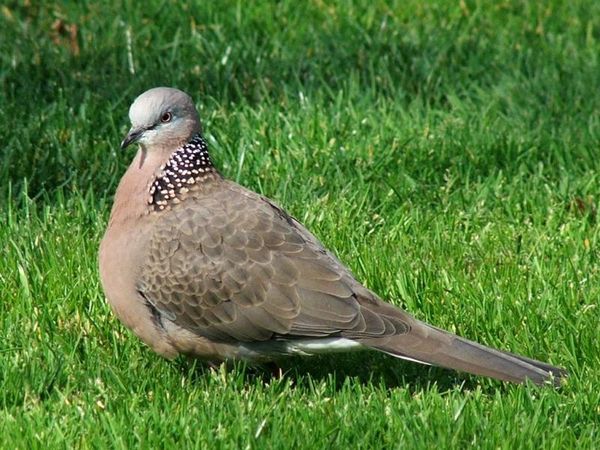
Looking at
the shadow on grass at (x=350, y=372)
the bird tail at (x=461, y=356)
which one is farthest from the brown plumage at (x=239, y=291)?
the shadow on grass at (x=350, y=372)

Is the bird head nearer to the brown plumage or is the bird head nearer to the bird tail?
the brown plumage

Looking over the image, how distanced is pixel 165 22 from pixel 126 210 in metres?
3.30

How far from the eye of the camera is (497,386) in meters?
5.00

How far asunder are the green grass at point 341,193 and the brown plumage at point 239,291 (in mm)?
135

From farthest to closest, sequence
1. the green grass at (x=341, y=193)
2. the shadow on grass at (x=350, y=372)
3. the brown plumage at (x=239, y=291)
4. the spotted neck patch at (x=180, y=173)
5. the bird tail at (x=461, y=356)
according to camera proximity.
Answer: the spotted neck patch at (x=180, y=173) < the shadow on grass at (x=350, y=372) < the brown plumage at (x=239, y=291) < the bird tail at (x=461, y=356) < the green grass at (x=341, y=193)

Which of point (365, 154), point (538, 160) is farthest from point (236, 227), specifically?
point (538, 160)

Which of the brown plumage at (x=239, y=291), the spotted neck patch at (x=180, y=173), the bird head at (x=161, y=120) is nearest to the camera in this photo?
the brown plumage at (x=239, y=291)

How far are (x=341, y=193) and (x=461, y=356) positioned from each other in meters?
1.83

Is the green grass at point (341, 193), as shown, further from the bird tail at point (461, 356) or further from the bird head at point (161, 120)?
the bird head at point (161, 120)

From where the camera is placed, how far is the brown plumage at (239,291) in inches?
191

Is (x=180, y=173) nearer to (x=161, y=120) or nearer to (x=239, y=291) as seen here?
(x=161, y=120)

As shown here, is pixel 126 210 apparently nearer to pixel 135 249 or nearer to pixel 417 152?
pixel 135 249

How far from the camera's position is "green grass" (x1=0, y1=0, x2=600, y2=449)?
4598mm

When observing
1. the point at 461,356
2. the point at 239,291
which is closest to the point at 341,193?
the point at 239,291
